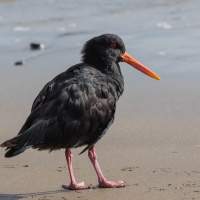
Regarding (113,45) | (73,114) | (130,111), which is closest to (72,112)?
(73,114)

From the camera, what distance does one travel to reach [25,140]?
14.5 ft

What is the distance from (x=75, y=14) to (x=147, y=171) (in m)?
10.4

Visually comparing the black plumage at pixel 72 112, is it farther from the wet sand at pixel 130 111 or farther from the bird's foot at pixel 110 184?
the wet sand at pixel 130 111

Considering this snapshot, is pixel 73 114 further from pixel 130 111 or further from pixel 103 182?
pixel 130 111

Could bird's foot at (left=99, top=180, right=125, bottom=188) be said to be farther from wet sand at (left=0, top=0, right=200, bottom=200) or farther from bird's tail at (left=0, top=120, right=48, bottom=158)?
bird's tail at (left=0, top=120, right=48, bottom=158)

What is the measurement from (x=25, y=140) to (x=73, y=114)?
0.53 metres

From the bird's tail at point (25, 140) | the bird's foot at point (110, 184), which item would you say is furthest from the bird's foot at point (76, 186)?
the bird's tail at point (25, 140)

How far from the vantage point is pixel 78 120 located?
475cm

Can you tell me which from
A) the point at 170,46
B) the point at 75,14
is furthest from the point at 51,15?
the point at 170,46

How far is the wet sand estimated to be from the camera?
15.9 ft

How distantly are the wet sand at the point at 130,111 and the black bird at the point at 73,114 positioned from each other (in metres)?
0.30

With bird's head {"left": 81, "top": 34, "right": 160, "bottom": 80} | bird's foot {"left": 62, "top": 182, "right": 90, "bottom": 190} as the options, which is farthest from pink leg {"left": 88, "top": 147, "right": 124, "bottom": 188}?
bird's head {"left": 81, "top": 34, "right": 160, "bottom": 80}

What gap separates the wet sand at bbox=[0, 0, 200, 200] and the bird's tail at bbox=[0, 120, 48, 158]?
0.48 m

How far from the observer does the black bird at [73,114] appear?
4.56m
